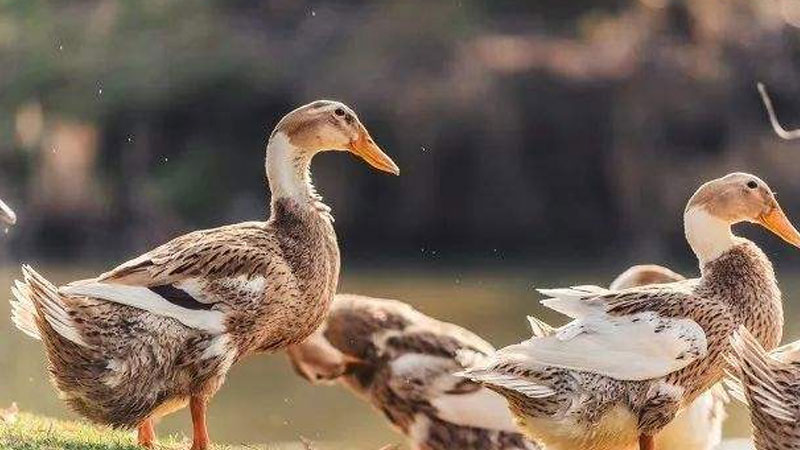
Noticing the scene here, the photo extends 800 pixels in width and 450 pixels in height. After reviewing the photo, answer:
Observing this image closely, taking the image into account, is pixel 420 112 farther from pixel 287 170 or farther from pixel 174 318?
pixel 174 318

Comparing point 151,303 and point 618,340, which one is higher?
point 151,303

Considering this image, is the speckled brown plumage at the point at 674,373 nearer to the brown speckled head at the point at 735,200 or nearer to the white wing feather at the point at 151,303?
the brown speckled head at the point at 735,200

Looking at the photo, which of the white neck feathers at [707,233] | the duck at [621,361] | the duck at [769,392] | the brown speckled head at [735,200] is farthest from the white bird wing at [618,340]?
the brown speckled head at [735,200]

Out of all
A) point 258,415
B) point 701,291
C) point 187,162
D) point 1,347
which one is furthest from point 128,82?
point 701,291

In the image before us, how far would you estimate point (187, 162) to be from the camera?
32.1m

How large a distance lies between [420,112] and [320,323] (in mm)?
24097

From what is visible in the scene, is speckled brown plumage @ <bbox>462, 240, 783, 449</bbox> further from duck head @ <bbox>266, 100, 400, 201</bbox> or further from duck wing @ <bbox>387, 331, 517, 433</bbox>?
duck head @ <bbox>266, 100, 400, 201</bbox>

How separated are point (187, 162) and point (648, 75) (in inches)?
320

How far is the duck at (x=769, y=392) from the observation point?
6805 mm

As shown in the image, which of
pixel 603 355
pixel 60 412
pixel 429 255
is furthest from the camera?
pixel 429 255

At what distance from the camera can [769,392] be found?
6.85 m

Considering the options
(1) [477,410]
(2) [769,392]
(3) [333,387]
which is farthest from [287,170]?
(3) [333,387]

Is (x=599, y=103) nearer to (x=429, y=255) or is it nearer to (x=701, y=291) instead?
(x=429, y=255)

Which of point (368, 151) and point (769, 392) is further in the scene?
point (368, 151)
